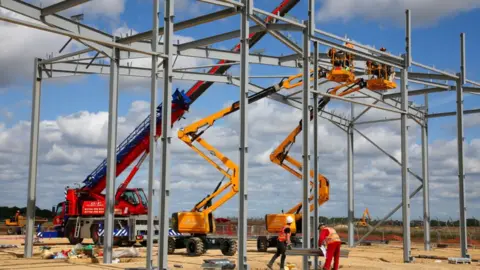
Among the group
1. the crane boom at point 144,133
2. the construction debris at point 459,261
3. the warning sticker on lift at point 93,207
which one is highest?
the crane boom at point 144,133

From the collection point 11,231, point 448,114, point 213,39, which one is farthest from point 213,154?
point 11,231

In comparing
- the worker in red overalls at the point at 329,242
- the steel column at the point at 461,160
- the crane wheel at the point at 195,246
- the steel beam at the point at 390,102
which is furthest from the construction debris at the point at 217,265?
the steel beam at the point at 390,102

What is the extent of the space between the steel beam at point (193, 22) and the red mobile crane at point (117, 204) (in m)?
7.71

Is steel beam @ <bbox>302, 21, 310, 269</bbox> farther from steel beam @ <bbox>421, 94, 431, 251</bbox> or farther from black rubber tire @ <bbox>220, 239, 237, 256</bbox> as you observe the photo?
steel beam @ <bbox>421, 94, 431, 251</bbox>

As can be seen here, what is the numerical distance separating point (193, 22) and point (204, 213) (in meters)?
10.2

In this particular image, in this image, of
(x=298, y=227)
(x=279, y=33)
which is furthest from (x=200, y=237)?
(x=279, y=33)

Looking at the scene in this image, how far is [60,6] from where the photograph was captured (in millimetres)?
19516

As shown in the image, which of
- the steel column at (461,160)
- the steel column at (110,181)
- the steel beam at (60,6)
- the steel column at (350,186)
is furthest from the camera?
the steel column at (350,186)

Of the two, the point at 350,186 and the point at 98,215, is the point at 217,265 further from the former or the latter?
the point at 350,186

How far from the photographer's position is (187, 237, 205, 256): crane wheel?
26516mm

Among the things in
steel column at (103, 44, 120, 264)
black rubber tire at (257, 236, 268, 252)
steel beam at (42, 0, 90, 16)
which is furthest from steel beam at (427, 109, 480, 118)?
steel beam at (42, 0, 90, 16)

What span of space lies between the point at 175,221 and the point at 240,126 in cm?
1258

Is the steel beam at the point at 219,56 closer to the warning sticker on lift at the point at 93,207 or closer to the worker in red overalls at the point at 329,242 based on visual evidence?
the worker in red overalls at the point at 329,242

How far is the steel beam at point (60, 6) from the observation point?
1894 centimetres
